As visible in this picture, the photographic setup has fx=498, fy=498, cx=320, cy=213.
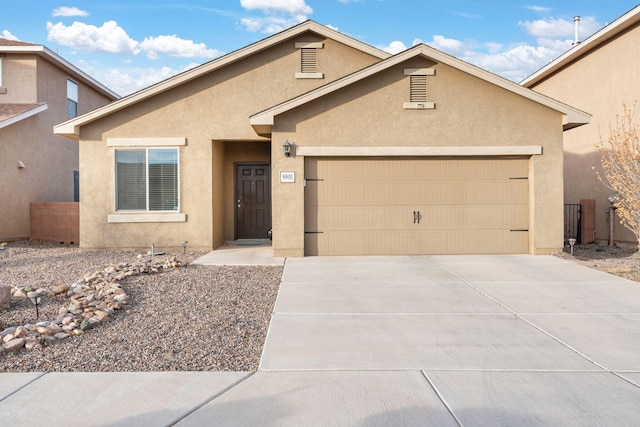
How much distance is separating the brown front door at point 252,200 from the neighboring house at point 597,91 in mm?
9217

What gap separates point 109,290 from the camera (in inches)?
289

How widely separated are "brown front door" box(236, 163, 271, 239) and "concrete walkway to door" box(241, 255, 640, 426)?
630cm

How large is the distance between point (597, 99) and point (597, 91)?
0.23 metres

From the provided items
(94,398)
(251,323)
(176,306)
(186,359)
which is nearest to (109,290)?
(176,306)

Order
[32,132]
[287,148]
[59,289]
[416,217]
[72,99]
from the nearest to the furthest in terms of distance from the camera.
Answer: [59,289] → [287,148] → [416,217] → [32,132] → [72,99]

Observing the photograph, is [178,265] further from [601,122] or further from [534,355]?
[601,122]

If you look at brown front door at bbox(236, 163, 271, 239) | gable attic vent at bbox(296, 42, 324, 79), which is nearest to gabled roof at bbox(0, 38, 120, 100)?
brown front door at bbox(236, 163, 271, 239)

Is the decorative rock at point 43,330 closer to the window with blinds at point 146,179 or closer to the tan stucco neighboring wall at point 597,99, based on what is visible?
the window with blinds at point 146,179

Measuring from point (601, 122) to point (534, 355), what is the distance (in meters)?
11.5

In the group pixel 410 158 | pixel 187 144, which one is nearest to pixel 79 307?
pixel 187 144

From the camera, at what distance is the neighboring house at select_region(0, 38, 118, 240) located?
49.3ft

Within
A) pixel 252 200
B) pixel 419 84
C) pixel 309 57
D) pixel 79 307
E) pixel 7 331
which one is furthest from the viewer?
pixel 252 200

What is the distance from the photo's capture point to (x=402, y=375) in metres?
4.48

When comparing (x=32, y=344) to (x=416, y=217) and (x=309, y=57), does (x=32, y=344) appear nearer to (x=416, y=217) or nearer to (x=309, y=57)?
(x=416, y=217)
